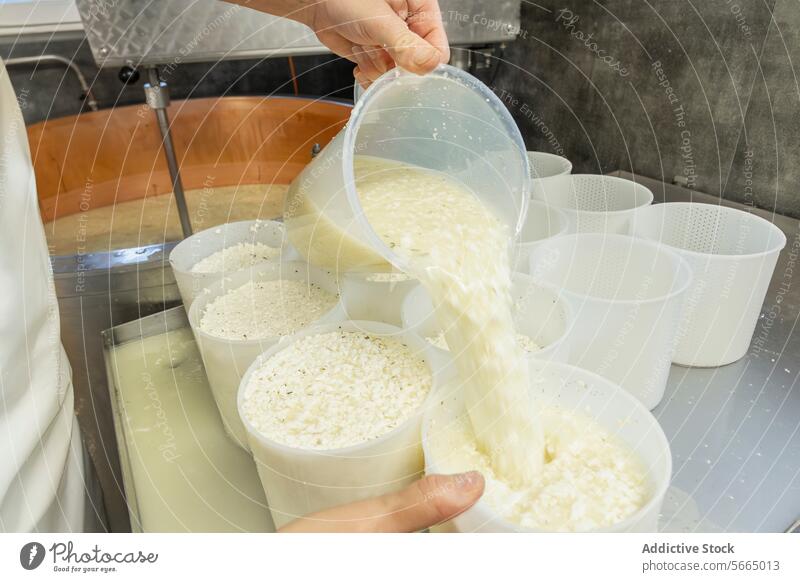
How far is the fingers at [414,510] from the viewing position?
1.05ft

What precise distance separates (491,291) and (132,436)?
377mm

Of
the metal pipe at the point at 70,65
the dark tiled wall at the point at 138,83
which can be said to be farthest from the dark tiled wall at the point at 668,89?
the metal pipe at the point at 70,65

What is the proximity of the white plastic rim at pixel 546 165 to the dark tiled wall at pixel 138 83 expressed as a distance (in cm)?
110

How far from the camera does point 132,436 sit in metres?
0.53

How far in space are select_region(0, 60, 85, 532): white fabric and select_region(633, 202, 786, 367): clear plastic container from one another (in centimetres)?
55

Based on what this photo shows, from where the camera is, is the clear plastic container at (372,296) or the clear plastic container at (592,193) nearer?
the clear plastic container at (372,296)

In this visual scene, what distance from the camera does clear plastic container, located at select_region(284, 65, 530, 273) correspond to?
423 mm

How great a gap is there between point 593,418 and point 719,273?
21 cm

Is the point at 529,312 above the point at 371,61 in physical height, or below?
below

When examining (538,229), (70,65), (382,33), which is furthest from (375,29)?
(70,65)

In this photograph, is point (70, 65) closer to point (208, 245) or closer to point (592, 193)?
point (208, 245)

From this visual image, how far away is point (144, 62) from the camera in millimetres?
484

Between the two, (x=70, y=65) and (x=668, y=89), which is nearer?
(x=668, y=89)

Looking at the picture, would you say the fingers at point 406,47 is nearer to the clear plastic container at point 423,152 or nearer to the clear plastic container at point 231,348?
the clear plastic container at point 423,152
